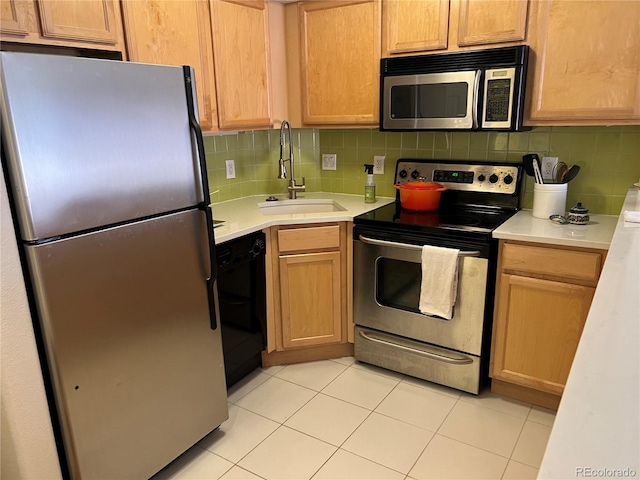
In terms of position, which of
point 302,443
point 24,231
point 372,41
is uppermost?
point 372,41

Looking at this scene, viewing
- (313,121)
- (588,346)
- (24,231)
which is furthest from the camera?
(313,121)

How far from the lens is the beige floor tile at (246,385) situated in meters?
2.43

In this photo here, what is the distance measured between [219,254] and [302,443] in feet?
2.98

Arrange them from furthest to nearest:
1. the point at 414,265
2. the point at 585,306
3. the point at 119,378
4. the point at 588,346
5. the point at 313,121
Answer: the point at 313,121 < the point at 414,265 < the point at 585,306 < the point at 119,378 < the point at 588,346

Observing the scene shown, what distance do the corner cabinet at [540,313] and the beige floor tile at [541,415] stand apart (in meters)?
0.03

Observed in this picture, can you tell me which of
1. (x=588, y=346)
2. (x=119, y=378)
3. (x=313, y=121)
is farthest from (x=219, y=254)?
(x=588, y=346)

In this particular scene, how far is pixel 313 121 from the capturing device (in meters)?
2.80

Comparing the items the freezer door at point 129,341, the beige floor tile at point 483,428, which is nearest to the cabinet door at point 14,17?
the freezer door at point 129,341

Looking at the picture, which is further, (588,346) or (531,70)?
(531,70)

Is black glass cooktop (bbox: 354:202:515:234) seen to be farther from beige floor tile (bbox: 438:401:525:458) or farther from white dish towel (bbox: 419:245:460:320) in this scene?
beige floor tile (bbox: 438:401:525:458)

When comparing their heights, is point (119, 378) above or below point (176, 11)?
below

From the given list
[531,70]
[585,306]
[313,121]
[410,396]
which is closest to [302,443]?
[410,396]

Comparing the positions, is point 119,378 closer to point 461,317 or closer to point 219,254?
point 219,254

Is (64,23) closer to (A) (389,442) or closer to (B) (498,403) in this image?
(A) (389,442)
